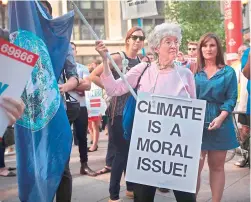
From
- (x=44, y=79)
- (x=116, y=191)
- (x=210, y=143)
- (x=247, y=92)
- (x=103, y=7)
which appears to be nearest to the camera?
(x=44, y=79)

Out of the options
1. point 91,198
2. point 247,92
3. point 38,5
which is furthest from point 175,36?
point 247,92

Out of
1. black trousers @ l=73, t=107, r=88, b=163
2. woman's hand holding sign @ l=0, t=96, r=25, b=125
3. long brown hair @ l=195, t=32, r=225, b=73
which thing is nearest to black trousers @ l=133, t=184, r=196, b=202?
long brown hair @ l=195, t=32, r=225, b=73

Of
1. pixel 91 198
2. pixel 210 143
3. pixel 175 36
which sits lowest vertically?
pixel 91 198

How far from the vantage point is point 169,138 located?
2445 mm

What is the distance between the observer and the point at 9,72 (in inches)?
56.4

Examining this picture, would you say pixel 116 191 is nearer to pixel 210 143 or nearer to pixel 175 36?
pixel 210 143

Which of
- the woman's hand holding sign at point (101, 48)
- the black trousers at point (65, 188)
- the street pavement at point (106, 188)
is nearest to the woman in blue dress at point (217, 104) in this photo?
the street pavement at point (106, 188)

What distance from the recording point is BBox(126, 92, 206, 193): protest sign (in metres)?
2.44

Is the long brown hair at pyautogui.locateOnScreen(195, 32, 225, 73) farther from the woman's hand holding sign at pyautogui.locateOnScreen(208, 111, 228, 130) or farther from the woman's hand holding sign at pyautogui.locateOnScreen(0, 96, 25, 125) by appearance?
the woman's hand holding sign at pyautogui.locateOnScreen(0, 96, 25, 125)

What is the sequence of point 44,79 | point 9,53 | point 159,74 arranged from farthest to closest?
point 159,74 < point 44,79 < point 9,53

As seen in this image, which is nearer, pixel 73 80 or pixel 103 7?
pixel 73 80

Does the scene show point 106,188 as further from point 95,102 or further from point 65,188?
point 95,102

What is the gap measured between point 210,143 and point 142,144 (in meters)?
0.89

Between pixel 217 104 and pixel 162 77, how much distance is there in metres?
0.72
